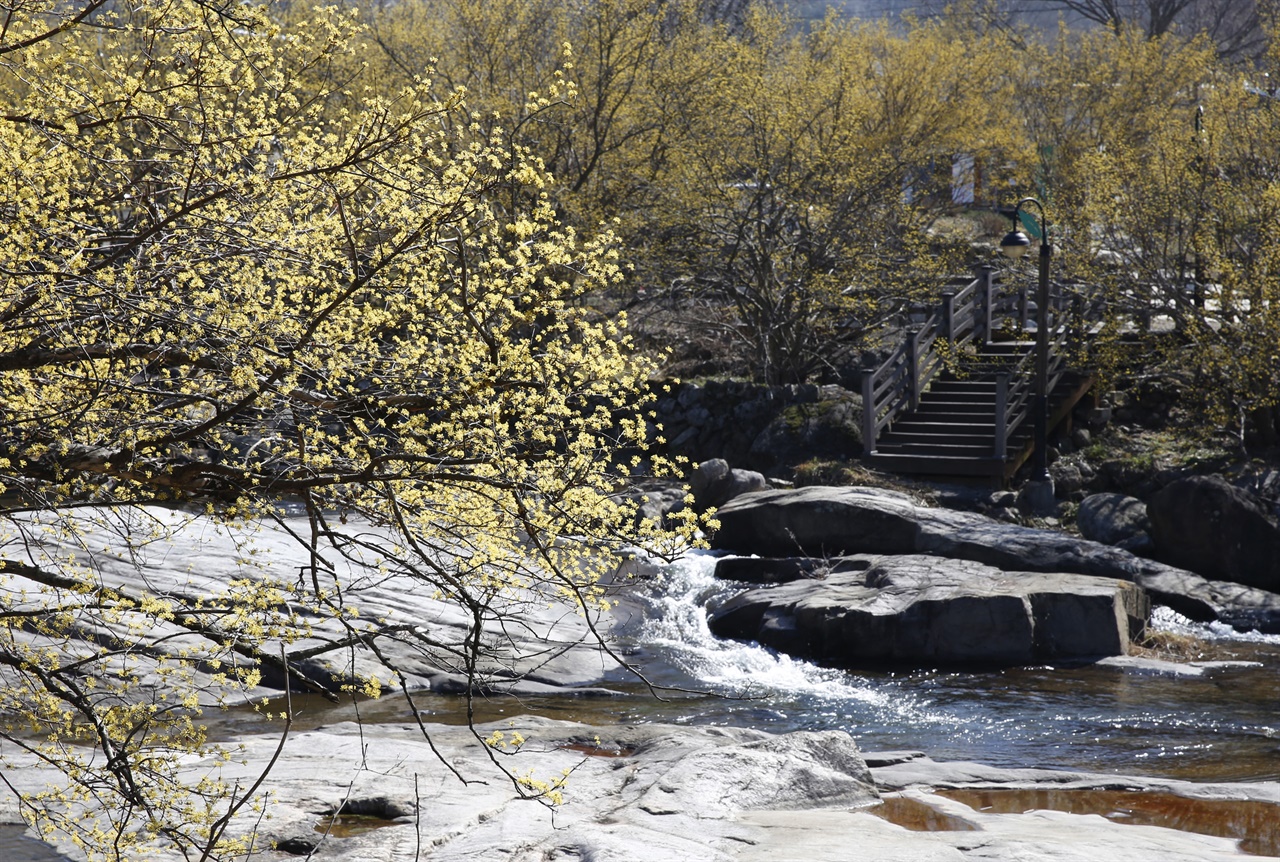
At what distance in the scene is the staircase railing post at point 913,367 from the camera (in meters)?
20.2

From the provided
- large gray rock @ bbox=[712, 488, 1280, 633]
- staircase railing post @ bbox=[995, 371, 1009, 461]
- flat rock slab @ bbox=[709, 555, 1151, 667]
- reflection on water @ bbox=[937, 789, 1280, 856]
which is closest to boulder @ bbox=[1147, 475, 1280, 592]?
large gray rock @ bbox=[712, 488, 1280, 633]

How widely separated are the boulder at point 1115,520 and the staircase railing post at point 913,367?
398 centimetres

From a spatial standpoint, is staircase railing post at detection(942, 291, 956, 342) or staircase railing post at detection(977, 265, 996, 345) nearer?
staircase railing post at detection(942, 291, 956, 342)

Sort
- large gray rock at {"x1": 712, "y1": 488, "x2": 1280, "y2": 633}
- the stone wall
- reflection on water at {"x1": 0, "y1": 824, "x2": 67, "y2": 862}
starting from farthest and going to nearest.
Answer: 1. the stone wall
2. large gray rock at {"x1": 712, "y1": 488, "x2": 1280, "y2": 633}
3. reflection on water at {"x1": 0, "y1": 824, "x2": 67, "y2": 862}

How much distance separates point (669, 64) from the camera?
23.5 metres

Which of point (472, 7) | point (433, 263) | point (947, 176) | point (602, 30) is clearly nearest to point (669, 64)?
point (602, 30)

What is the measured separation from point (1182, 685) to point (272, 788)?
8624mm

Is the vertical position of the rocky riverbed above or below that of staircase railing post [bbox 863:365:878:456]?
below

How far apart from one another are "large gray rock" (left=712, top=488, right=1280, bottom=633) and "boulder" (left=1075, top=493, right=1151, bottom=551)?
1215 mm

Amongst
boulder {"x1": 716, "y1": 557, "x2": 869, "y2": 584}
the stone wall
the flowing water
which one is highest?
the stone wall

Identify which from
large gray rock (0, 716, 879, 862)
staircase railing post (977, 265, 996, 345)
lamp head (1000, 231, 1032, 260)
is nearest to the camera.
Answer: large gray rock (0, 716, 879, 862)

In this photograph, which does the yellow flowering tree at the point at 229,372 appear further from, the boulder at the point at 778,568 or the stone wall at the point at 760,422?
the stone wall at the point at 760,422

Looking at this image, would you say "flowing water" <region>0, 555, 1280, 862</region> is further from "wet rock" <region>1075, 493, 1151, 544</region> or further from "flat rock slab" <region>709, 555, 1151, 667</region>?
"wet rock" <region>1075, 493, 1151, 544</region>

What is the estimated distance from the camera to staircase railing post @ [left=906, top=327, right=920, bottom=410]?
795 inches
